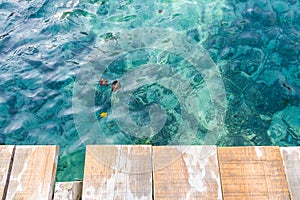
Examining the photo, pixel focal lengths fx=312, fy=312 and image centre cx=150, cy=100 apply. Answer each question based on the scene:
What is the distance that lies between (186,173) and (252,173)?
58 centimetres

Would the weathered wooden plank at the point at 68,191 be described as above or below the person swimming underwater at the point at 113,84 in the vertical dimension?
above

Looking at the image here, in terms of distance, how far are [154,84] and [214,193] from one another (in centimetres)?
208

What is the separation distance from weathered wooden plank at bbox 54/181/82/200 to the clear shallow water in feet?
2.78

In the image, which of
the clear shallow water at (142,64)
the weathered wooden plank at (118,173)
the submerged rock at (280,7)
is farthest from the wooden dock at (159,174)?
the submerged rock at (280,7)

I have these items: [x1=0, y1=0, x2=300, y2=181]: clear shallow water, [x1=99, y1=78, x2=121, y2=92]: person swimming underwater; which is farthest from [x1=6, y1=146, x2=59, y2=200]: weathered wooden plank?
[x1=99, y1=78, x2=121, y2=92]: person swimming underwater

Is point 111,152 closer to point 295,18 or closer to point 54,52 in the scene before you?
point 54,52

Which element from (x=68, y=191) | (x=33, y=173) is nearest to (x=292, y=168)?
(x=68, y=191)

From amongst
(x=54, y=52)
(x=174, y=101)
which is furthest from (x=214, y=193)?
(x=54, y=52)

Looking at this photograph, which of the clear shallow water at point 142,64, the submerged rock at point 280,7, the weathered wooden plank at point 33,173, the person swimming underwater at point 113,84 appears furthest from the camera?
the submerged rock at point 280,7

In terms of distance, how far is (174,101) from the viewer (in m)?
4.19

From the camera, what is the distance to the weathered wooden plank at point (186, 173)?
Result: 8.62ft

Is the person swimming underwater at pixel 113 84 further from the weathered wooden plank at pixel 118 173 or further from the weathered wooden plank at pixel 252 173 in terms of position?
the weathered wooden plank at pixel 252 173

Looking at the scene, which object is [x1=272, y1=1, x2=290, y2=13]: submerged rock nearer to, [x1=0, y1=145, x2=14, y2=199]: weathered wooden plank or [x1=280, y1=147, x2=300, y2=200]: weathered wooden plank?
[x1=280, y1=147, x2=300, y2=200]: weathered wooden plank

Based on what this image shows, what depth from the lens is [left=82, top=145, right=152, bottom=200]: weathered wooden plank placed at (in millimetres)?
2631
